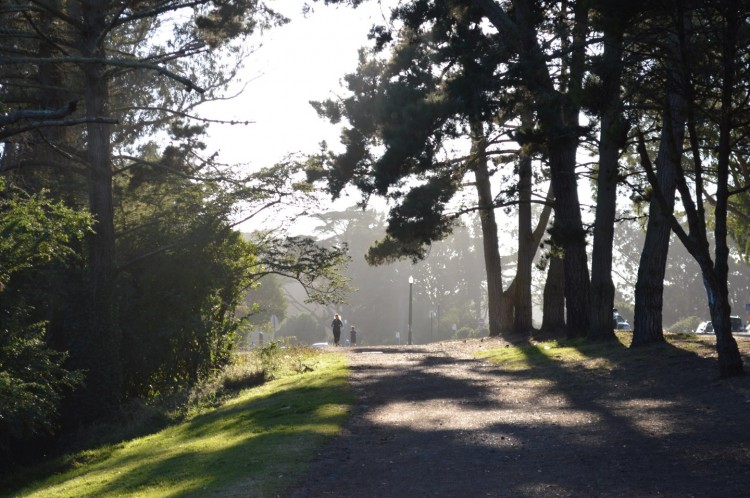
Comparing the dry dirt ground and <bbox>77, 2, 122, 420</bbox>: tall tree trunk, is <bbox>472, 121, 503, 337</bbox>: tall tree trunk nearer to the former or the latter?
<bbox>77, 2, 122, 420</bbox>: tall tree trunk

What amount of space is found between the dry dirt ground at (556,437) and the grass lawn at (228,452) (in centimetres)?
39

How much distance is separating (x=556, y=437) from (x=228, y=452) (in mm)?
4059

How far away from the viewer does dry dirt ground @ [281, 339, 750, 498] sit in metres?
8.68

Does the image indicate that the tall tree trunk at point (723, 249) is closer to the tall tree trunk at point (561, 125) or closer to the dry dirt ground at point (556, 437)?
the dry dirt ground at point (556, 437)

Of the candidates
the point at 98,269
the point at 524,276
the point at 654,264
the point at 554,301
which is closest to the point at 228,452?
the point at 654,264

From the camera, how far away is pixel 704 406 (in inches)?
501

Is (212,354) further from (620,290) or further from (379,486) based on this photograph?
(620,290)

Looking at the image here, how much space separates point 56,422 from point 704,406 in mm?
17011

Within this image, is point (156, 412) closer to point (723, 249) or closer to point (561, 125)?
point (561, 125)

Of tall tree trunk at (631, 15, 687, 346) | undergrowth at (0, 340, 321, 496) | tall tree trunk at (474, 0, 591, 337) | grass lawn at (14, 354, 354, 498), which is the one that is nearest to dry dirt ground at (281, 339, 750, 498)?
grass lawn at (14, 354, 354, 498)

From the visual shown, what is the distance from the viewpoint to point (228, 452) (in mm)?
11766

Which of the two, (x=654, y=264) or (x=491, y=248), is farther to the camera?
(x=491, y=248)

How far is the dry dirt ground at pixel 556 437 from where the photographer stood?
28.5ft

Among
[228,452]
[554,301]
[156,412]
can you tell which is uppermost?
[554,301]
